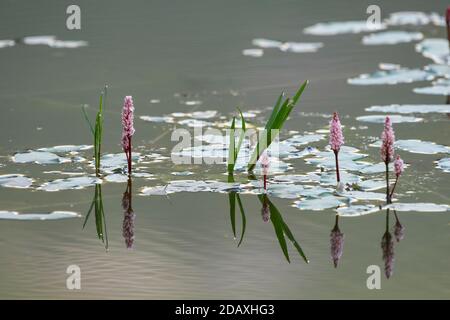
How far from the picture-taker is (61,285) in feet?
7.95

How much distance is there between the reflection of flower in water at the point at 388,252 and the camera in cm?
252

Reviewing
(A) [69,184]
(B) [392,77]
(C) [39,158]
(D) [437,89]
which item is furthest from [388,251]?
(B) [392,77]

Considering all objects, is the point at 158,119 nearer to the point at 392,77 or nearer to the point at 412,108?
the point at 412,108

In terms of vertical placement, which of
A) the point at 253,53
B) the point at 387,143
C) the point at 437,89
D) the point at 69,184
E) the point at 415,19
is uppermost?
the point at 415,19

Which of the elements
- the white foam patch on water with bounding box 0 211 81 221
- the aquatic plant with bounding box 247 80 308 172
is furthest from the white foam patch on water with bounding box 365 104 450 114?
the white foam patch on water with bounding box 0 211 81 221

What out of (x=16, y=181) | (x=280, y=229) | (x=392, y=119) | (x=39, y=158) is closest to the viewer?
(x=280, y=229)

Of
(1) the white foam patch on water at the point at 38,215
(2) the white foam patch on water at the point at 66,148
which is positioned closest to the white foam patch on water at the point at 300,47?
(2) the white foam patch on water at the point at 66,148

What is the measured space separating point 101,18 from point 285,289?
4.92 metres

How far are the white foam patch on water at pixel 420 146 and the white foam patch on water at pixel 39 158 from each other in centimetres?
124

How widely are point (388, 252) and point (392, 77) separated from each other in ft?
8.27

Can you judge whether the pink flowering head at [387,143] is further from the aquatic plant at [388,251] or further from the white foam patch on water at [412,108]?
the white foam patch on water at [412,108]

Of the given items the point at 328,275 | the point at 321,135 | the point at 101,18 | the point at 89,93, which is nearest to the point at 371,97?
the point at 321,135

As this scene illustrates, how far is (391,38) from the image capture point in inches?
244

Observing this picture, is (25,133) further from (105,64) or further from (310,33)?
(310,33)
